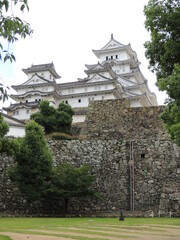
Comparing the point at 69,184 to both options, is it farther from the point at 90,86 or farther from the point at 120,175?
the point at 90,86

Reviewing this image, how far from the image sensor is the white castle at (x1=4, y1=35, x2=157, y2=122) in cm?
4584

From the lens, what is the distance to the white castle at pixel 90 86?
45844mm

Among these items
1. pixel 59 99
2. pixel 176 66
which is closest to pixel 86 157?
pixel 176 66

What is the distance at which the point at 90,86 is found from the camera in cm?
4841

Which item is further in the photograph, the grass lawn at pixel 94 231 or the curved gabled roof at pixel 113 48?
the curved gabled roof at pixel 113 48

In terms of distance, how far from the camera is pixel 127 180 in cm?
1898

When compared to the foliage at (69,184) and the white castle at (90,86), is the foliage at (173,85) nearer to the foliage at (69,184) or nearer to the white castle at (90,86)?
the foliage at (69,184)

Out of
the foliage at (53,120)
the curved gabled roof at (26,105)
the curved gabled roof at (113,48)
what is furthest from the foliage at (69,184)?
the curved gabled roof at (113,48)

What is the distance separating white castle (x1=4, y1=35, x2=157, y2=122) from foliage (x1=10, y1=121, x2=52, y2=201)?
21798mm

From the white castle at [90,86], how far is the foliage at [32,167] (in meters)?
21.8

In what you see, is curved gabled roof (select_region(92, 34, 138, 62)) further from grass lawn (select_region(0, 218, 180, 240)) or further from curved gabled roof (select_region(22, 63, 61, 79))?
grass lawn (select_region(0, 218, 180, 240))

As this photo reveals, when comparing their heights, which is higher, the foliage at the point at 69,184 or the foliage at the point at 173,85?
the foliage at the point at 173,85

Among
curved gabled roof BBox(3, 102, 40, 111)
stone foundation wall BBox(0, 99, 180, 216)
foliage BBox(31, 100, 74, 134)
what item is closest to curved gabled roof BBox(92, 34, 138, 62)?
curved gabled roof BBox(3, 102, 40, 111)

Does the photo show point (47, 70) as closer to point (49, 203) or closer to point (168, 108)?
point (49, 203)
